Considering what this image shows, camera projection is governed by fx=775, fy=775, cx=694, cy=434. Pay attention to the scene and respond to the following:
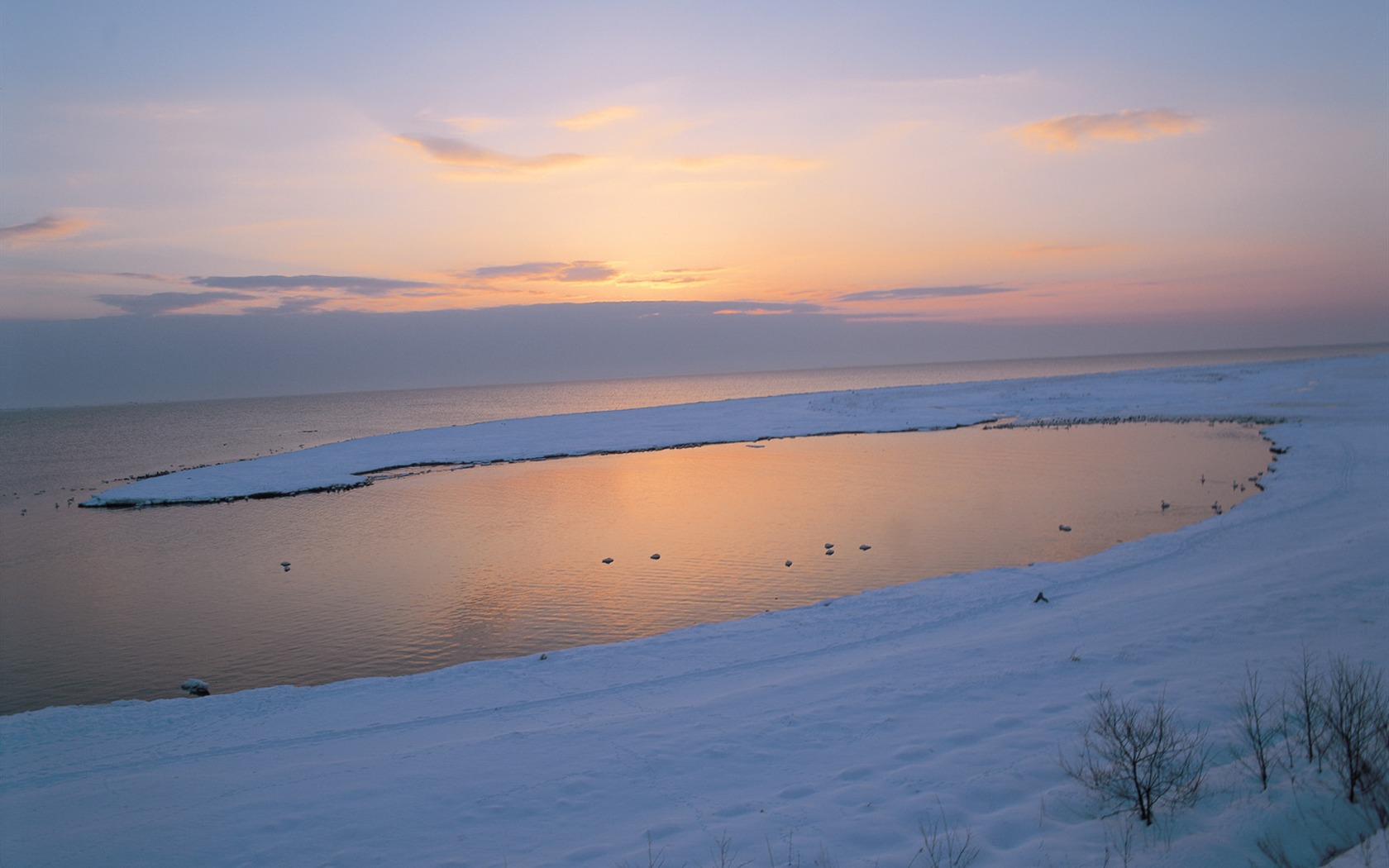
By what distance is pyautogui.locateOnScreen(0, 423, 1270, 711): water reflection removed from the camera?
12219mm

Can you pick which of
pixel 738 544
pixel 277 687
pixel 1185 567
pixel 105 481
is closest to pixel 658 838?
pixel 277 687

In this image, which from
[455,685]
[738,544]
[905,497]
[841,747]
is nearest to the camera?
[841,747]

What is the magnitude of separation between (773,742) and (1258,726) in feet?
12.1

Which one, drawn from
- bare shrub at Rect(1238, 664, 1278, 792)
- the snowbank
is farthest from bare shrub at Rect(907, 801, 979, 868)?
the snowbank

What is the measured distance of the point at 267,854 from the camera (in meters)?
5.73

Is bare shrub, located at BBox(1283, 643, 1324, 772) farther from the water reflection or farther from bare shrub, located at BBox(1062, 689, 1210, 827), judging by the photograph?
the water reflection

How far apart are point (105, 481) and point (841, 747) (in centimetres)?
4214

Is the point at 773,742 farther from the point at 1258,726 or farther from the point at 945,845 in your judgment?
the point at 1258,726

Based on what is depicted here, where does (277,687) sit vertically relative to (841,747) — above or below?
below

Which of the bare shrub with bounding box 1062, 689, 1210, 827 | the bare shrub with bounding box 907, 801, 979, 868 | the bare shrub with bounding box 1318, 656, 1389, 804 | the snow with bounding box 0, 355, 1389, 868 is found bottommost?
the snow with bounding box 0, 355, 1389, 868

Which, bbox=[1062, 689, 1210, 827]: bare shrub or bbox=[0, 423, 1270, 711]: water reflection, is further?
bbox=[0, 423, 1270, 711]: water reflection

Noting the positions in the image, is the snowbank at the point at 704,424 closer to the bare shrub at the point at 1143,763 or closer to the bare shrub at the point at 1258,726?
the bare shrub at the point at 1143,763

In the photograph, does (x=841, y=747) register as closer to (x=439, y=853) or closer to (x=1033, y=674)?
(x=1033, y=674)

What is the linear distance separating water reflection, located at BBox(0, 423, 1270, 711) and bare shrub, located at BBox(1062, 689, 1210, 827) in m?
6.84
